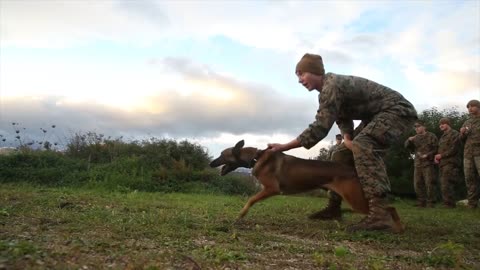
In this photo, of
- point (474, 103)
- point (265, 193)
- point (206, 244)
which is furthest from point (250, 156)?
point (474, 103)

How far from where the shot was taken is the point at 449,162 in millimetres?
12500

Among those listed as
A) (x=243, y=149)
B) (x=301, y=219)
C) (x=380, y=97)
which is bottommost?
(x=301, y=219)

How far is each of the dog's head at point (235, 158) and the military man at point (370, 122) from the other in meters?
0.85

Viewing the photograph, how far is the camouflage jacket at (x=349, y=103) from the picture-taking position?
18.1 ft

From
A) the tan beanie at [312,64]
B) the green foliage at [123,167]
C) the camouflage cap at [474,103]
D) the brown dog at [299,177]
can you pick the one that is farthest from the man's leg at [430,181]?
the tan beanie at [312,64]

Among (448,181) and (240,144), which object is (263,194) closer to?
(240,144)

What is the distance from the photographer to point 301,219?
6805 millimetres

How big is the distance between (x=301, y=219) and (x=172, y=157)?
383 inches

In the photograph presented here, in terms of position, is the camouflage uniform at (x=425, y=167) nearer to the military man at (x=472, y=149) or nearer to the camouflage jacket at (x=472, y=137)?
the military man at (x=472, y=149)

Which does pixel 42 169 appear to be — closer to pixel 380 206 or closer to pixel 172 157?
pixel 172 157

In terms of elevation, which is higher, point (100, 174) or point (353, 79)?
point (353, 79)

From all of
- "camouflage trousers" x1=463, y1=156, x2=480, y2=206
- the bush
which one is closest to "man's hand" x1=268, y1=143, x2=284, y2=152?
"camouflage trousers" x1=463, y1=156, x2=480, y2=206

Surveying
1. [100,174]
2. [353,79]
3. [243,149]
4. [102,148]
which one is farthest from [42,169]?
[353,79]

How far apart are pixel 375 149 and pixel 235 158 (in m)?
2.03
